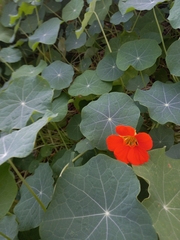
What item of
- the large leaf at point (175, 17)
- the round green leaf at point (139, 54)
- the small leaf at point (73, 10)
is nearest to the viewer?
the large leaf at point (175, 17)

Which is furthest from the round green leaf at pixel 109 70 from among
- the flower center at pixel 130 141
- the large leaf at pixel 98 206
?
the large leaf at pixel 98 206

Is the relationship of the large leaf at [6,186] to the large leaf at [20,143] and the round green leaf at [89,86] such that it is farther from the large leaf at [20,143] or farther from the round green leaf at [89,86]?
the round green leaf at [89,86]

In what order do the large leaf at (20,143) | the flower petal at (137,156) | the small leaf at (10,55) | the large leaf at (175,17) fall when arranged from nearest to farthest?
the large leaf at (20,143), the flower petal at (137,156), the large leaf at (175,17), the small leaf at (10,55)

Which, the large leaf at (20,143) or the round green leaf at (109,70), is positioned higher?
the large leaf at (20,143)

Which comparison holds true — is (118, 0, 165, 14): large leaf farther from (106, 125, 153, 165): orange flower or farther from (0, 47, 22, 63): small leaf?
(0, 47, 22, 63): small leaf

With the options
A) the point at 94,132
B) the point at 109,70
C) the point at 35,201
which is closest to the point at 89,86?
the point at 109,70

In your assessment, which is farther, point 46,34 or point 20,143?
point 46,34

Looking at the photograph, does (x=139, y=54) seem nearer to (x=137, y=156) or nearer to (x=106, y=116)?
(x=106, y=116)

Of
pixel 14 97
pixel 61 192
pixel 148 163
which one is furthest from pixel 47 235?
pixel 14 97

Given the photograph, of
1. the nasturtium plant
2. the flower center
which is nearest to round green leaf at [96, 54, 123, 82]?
the nasturtium plant
